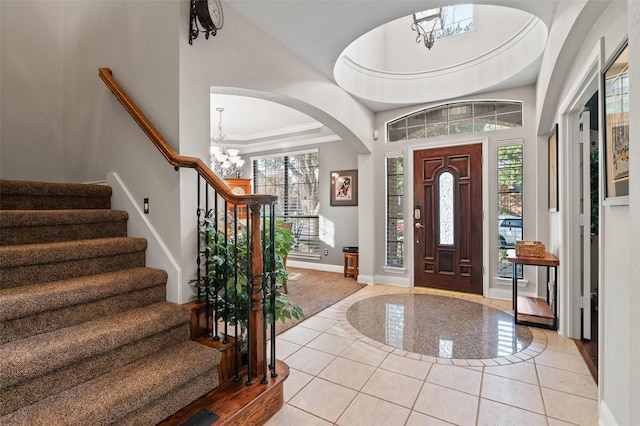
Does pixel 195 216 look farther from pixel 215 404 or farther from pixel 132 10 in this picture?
pixel 132 10

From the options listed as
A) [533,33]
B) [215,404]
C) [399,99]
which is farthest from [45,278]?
[533,33]

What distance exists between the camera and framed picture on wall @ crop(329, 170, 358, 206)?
5.44m

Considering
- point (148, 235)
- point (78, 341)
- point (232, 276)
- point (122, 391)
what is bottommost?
point (122, 391)

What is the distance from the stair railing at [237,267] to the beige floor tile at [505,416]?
127 centimetres

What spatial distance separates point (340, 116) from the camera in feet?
12.1

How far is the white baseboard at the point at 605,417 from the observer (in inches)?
58.4

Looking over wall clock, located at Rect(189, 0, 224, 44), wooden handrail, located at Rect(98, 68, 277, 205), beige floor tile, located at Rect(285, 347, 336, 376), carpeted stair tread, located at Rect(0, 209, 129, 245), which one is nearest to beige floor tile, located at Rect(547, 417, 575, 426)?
beige floor tile, located at Rect(285, 347, 336, 376)

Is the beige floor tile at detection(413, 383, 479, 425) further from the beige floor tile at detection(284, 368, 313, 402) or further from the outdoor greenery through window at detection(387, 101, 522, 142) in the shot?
the outdoor greenery through window at detection(387, 101, 522, 142)

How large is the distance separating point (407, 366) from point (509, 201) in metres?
2.77

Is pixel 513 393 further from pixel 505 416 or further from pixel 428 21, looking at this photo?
pixel 428 21

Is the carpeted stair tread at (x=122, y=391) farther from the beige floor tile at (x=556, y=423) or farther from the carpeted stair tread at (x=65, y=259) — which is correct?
the beige floor tile at (x=556, y=423)

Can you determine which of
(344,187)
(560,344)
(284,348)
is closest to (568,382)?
(560,344)

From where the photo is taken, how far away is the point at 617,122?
1416mm

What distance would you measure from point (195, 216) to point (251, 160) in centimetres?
498
